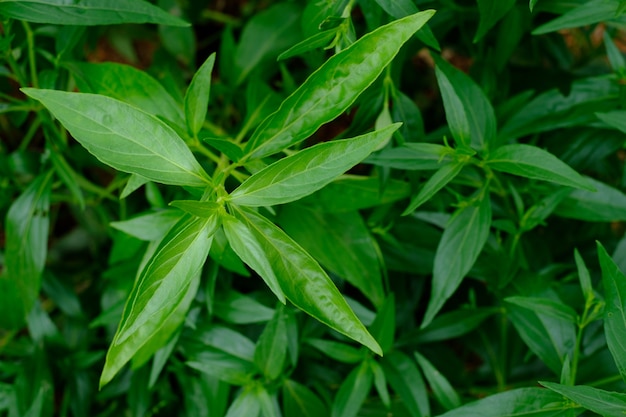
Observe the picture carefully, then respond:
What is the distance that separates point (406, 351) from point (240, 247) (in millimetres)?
746

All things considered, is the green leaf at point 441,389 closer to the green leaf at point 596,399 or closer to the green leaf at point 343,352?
the green leaf at point 343,352

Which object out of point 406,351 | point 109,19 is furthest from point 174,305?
point 406,351

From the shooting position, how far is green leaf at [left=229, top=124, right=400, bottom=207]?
0.83 metres

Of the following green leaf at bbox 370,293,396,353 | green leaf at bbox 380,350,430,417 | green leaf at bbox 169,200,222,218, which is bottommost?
green leaf at bbox 380,350,430,417

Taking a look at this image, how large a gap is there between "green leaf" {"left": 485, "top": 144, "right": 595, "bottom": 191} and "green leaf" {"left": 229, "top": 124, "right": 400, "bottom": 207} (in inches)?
11.7

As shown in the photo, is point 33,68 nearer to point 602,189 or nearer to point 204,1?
point 204,1

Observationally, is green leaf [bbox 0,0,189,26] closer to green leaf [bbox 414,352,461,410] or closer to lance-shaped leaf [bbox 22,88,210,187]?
lance-shaped leaf [bbox 22,88,210,187]

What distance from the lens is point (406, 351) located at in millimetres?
1511

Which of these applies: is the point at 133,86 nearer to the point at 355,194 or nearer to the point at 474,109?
the point at 355,194

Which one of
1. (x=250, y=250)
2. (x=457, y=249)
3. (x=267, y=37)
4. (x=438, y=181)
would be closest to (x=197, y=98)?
(x=250, y=250)

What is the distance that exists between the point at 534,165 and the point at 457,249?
21 cm

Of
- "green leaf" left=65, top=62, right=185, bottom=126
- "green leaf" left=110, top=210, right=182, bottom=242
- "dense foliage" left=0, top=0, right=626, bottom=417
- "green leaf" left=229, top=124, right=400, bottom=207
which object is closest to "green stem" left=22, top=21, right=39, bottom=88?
"dense foliage" left=0, top=0, right=626, bottom=417

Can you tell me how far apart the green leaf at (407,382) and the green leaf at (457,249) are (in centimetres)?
18

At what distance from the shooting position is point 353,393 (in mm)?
1251
